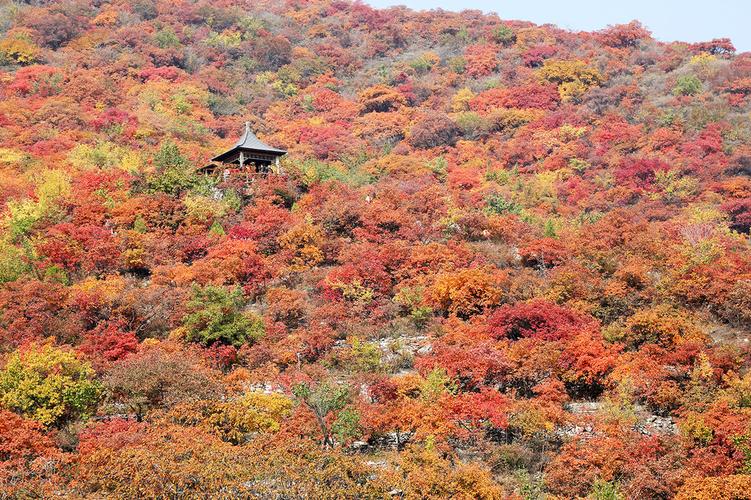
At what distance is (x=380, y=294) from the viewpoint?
30594 mm

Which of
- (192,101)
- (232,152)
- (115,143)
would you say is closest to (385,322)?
(232,152)

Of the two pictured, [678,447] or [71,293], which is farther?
[71,293]

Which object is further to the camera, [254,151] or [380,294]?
[254,151]

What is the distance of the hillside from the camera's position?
63.8 ft

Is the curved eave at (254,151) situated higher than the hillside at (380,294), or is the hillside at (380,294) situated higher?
the curved eave at (254,151)

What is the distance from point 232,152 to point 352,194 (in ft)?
22.2

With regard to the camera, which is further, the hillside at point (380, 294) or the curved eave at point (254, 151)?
the curved eave at point (254, 151)

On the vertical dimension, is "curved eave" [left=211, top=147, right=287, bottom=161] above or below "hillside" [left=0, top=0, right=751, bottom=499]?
above

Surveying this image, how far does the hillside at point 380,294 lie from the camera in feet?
63.8

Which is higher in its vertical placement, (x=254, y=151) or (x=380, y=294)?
(x=254, y=151)

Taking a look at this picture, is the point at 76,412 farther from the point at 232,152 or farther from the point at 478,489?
the point at 232,152

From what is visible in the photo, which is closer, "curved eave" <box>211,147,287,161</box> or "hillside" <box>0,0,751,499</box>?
"hillside" <box>0,0,751,499</box>

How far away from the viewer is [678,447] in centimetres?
1992

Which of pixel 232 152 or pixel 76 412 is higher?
pixel 232 152
